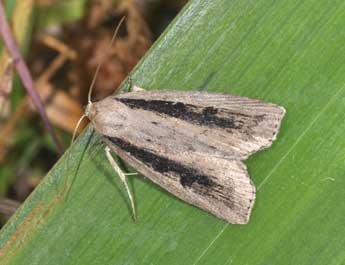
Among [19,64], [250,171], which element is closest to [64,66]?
[19,64]

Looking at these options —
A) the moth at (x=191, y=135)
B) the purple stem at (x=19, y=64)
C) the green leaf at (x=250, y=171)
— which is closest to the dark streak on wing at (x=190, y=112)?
the moth at (x=191, y=135)

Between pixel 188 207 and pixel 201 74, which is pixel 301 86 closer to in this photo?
pixel 201 74

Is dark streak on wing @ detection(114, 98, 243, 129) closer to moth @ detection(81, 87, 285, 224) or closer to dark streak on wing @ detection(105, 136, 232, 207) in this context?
moth @ detection(81, 87, 285, 224)

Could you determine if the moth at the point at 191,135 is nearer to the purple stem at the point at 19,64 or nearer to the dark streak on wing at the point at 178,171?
the dark streak on wing at the point at 178,171

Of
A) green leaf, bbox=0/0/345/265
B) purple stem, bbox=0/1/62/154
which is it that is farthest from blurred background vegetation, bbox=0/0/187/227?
green leaf, bbox=0/0/345/265

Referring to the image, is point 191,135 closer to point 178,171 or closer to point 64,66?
point 178,171

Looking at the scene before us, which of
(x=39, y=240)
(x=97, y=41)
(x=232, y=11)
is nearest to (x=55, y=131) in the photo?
(x=97, y=41)
